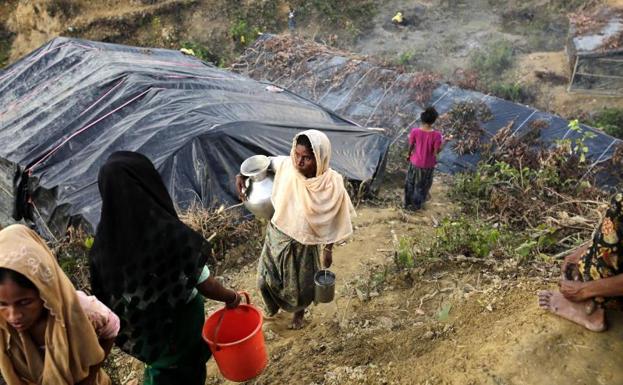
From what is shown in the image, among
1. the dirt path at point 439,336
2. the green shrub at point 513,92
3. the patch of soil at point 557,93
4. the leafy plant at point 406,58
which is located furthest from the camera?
the leafy plant at point 406,58

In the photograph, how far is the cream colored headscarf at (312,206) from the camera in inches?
105

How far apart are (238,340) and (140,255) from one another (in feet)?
2.41

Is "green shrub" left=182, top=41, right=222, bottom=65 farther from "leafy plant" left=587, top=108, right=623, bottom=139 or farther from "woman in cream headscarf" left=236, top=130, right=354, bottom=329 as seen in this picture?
"woman in cream headscarf" left=236, top=130, right=354, bottom=329

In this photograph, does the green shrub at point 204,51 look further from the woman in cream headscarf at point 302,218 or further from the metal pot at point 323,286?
the metal pot at point 323,286

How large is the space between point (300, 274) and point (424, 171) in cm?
281

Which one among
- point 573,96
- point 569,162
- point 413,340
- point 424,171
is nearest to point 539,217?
point 424,171

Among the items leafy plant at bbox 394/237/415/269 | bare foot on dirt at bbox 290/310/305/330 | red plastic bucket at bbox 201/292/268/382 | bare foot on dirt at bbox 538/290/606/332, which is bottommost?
bare foot on dirt at bbox 290/310/305/330

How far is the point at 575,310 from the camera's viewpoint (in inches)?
89.0

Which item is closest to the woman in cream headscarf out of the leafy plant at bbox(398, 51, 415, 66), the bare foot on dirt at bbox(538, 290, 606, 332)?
the bare foot on dirt at bbox(538, 290, 606, 332)

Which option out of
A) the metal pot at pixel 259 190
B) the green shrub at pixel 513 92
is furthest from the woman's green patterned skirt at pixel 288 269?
the green shrub at pixel 513 92

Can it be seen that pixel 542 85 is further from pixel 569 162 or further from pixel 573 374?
pixel 573 374

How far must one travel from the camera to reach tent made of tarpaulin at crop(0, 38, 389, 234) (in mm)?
4586

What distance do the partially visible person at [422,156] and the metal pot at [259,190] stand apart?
2515mm

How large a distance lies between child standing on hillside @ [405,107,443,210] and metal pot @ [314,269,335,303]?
2.68 metres
